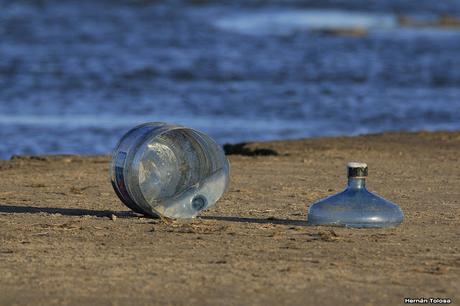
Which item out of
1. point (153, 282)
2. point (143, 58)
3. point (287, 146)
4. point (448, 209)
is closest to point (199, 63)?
point (143, 58)

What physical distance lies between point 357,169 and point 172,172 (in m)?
1.49

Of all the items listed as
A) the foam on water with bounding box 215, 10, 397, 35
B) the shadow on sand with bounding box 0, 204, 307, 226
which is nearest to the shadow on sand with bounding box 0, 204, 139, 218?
the shadow on sand with bounding box 0, 204, 307, 226

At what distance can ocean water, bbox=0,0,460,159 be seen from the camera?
21.1 m

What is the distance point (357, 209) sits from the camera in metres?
9.67

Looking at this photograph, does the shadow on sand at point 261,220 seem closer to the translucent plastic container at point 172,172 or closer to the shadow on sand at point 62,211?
the translucent plastic container at point 172,172

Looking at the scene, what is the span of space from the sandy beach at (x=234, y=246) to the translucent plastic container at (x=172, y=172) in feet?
0.52

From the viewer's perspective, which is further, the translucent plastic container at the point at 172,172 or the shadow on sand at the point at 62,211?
the shadow on sand at the point at 62,211

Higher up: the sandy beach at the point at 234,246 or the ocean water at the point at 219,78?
the sandy beach at the point at 234,246

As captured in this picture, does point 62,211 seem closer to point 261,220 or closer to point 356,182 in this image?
point 261,220

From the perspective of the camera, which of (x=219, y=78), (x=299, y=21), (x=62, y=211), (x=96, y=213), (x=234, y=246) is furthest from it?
(x=299, y=21)

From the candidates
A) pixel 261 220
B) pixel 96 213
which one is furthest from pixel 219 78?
pixel 261 220

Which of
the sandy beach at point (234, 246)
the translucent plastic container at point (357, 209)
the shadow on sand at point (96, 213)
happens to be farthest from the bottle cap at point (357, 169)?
the shadow on sand at point (96, 213)

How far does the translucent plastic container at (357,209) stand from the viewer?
31.7 feet

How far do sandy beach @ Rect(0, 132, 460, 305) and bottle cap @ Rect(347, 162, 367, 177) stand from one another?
42 cm
